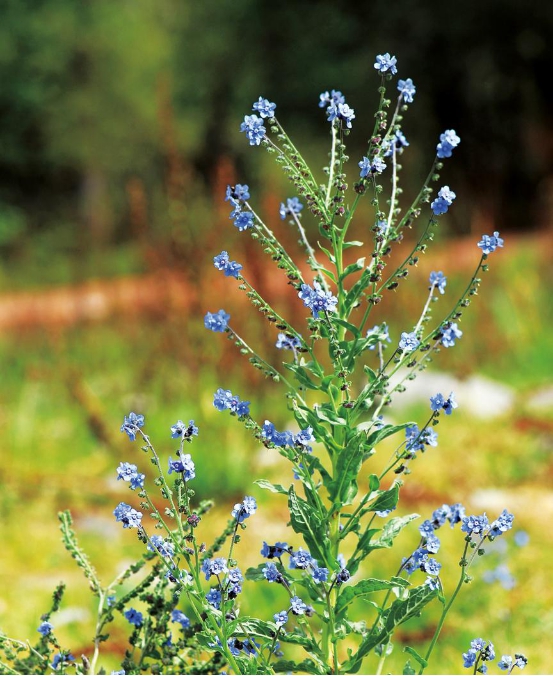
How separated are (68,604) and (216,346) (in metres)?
2.86

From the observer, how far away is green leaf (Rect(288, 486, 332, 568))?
1.59 meters

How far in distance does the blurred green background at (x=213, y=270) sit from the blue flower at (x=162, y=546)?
5.00ft

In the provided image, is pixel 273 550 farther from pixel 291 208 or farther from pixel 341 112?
pixel 341 112

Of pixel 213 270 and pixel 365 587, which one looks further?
pixel 213 270

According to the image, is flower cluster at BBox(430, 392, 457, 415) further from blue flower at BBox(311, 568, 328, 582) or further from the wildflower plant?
blue flower at BBox(311, 568, 328, 582)

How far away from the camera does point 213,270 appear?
6.57 meters

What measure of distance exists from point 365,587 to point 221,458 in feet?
9.90

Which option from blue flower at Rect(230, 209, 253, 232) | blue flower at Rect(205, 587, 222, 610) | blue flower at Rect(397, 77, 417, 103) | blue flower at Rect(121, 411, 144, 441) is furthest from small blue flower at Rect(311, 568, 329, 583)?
blue flower at Rect(397, 77, 417, 103)

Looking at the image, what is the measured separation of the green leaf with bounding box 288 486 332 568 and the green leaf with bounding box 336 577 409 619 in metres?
0.07

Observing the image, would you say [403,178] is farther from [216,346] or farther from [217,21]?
[217,21]

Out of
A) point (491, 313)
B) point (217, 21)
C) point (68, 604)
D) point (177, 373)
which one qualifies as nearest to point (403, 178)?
point (491, 313)

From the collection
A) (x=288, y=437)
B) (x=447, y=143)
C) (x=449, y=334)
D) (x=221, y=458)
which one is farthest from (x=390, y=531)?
(x=221, y=458)

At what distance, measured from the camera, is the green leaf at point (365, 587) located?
1552mm

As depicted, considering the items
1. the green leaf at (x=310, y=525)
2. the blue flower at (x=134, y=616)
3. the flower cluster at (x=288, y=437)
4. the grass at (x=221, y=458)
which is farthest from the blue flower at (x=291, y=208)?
the grass at (x=221, y=458)
